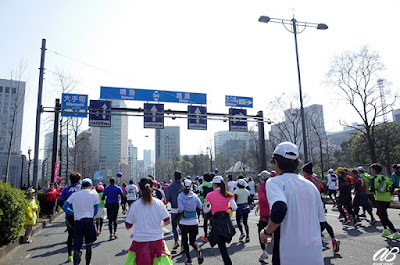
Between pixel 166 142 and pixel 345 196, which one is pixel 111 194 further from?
pixel 166 142

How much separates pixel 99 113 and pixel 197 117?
268 inches

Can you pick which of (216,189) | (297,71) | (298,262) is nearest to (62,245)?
(216,189)

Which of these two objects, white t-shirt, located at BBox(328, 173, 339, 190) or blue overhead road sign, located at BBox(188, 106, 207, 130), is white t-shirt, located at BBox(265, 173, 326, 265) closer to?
white t-shirt, located at BBox(328, 173, 339, 190)

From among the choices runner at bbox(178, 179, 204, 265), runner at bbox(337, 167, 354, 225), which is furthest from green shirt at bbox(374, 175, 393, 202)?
runner at bbox(178, 179, 204, 265)

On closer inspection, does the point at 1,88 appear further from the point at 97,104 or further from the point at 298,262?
the point at 298,262

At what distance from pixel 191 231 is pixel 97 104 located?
14240 mm

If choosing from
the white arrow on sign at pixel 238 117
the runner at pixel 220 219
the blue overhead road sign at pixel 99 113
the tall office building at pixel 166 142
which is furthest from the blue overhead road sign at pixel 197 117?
the tall office building at pixel 166 142

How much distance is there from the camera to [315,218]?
2590 mm

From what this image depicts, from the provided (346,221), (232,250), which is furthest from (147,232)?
(346,221)

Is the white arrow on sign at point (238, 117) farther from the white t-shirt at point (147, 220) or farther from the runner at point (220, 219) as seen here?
the white t-shirt at point (147, 220)

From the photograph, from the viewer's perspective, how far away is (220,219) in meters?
5.39

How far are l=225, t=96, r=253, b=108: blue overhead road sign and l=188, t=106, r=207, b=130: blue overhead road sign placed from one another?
2.07 meters

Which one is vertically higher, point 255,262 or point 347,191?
point 347,191

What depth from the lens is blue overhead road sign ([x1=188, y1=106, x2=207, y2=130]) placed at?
66.4ft
